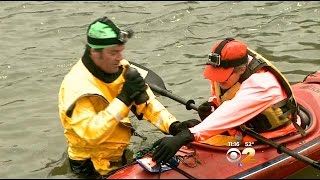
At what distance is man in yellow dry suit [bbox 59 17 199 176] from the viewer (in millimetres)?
5000

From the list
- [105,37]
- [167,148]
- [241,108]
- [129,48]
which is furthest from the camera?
[129,48]

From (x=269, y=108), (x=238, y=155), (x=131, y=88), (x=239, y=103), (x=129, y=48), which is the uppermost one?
(x=131, y=88)

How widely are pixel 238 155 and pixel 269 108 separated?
549mm

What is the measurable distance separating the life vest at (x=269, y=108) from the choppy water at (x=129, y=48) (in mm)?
625

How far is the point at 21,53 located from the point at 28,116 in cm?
258

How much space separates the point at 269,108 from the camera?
538cm

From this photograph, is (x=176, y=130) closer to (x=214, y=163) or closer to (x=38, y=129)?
(x=214, y=163)

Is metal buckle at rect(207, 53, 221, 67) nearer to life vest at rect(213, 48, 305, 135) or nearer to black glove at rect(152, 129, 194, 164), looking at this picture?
life vest at rect(213, 48, 305, 135)

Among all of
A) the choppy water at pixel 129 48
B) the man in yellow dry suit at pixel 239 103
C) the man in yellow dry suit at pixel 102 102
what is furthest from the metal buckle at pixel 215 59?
the choppy water at pixel 129 48

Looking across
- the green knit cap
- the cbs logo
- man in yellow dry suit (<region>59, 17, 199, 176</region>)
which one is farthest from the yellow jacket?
the cbs logo

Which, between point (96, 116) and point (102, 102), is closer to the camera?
point (96, 116)

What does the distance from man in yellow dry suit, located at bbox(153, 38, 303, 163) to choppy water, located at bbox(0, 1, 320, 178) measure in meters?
0.71

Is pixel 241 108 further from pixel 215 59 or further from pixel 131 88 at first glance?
pixel 131 88

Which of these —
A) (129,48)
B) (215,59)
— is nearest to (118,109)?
(215,59)
